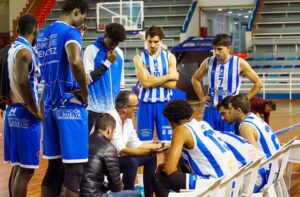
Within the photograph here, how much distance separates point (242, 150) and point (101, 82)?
1332 mm

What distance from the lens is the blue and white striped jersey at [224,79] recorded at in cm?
536

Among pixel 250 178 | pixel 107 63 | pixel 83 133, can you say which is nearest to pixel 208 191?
Answer: pixel 250 178

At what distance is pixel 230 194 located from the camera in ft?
9.63

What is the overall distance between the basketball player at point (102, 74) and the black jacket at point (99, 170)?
0.94 m

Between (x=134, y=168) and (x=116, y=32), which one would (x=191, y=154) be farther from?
(x=116, y=32)

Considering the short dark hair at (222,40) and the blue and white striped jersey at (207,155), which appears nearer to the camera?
the blue and white striped jersey at (207,155)

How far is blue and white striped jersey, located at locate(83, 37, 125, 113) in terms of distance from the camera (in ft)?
14.7

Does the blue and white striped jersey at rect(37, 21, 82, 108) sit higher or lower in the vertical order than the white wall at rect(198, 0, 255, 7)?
lower

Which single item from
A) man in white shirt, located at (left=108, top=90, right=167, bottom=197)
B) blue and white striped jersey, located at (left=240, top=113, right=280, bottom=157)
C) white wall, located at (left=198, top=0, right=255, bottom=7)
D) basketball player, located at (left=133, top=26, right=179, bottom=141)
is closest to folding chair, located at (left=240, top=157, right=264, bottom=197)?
blue and white striped jersey, located at (left=240, top=113, right=280, bottom=157)

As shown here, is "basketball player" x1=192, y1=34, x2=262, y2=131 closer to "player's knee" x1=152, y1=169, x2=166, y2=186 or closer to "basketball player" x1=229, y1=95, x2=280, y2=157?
"basketball player" x1=229, y1=95, x2=280, y2=157

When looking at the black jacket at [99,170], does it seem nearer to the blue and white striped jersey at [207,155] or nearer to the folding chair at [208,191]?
the blue and white striped jersey at [207,155]

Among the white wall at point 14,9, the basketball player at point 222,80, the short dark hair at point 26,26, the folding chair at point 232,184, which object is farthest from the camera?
the white wall at point 14,9

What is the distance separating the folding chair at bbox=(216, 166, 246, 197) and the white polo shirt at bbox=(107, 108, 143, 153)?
1.26 meters

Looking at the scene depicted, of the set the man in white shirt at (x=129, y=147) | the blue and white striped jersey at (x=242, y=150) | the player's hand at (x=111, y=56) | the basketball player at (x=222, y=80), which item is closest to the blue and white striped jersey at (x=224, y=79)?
the basketball player at (x=222, y=80)
